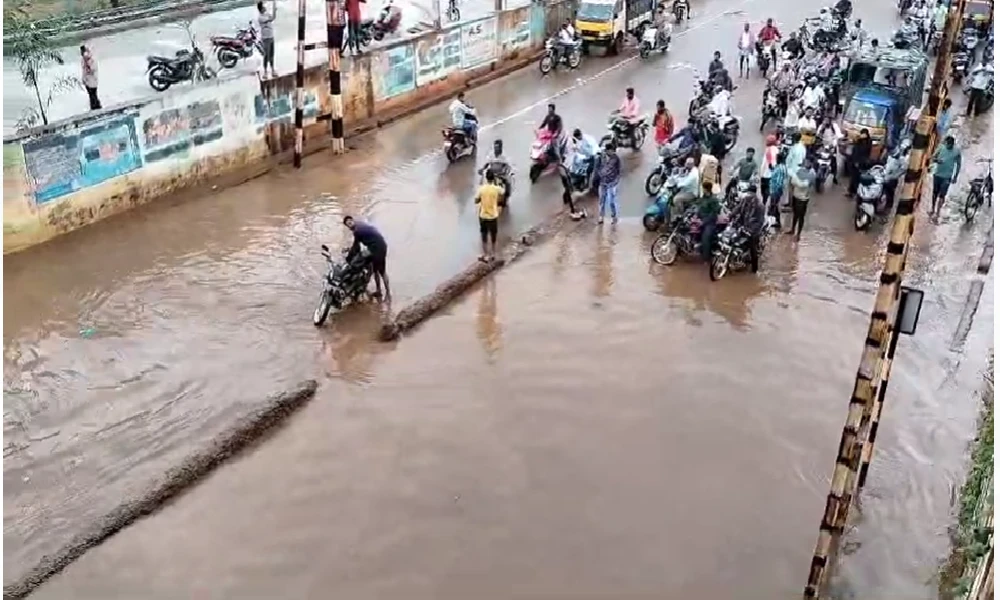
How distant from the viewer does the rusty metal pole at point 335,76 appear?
1722 cm

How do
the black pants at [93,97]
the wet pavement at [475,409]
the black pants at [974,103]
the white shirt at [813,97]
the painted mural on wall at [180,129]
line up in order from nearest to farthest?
the wet pavement at [475,409], the painted mural on wall at [180,129], the black pants at [93,97], the white shirt at [813,97], the black pants at [974,103]

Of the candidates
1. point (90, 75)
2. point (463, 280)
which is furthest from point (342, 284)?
point (90, 75)

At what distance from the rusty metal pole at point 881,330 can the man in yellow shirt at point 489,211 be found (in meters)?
6.56

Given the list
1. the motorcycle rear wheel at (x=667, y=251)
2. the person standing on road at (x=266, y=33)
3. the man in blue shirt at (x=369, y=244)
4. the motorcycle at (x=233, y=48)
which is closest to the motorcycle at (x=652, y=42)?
the motorcycle at (x=233, y=48)

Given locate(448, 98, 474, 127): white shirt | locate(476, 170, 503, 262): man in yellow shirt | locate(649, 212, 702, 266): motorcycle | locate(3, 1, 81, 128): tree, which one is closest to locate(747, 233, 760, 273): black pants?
locate(649, 212, 702, 266): motorcycle

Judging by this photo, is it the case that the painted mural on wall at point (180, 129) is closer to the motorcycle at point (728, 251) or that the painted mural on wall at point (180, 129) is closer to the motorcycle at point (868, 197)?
the motorcycle at point (728, 251)

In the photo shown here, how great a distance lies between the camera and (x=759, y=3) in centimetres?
3494

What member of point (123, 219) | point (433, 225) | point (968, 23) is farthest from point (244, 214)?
point (968, 23)

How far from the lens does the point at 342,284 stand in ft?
40.6

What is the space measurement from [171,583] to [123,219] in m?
8.55

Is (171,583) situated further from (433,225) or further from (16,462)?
(433,225)

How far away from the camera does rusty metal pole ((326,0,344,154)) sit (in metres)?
17.2

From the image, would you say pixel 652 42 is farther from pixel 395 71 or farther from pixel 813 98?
pixel 813 98

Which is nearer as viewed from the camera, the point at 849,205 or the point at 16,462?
the point at 16,462
